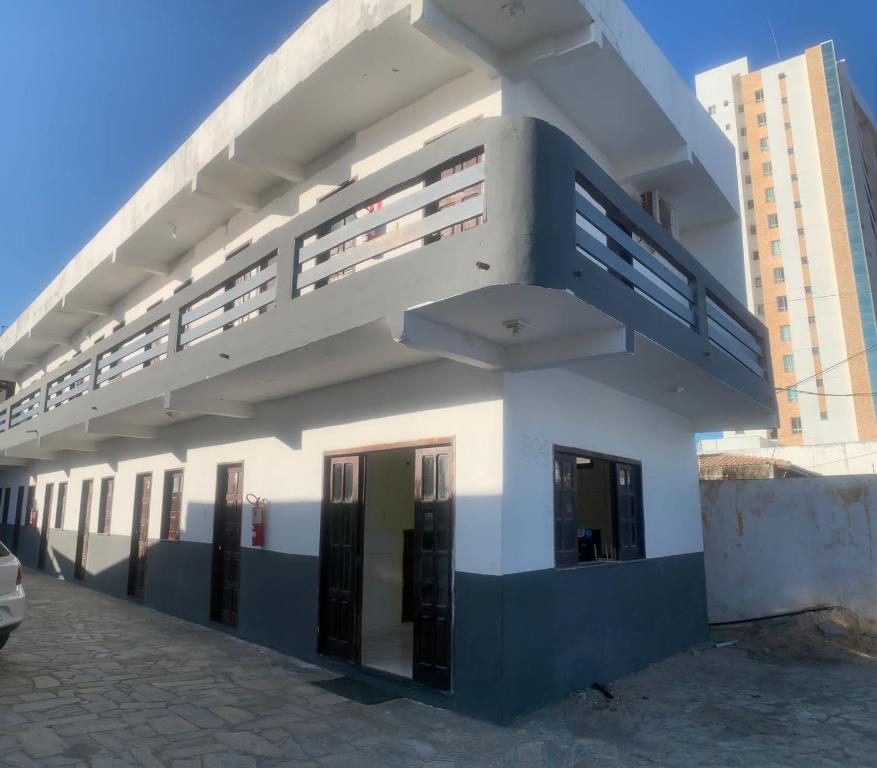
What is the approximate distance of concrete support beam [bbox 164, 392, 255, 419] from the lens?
8961mm

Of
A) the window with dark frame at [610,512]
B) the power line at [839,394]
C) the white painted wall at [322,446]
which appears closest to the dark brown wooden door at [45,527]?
the white painted wall at [322,446]

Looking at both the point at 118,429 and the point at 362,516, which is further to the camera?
the point at 118,429

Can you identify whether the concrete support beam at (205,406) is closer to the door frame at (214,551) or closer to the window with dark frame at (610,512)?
the door frame at (214,551)

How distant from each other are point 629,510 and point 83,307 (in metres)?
13.5

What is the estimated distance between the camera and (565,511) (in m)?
7.03

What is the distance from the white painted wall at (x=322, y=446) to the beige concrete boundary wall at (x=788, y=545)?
278 inches

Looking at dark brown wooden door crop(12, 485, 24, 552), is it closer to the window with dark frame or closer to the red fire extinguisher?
the red fire extinguisher

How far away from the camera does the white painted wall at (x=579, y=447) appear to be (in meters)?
6.22

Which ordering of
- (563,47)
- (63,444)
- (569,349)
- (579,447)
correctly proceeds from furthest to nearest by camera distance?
(63,444)
(579,447)
(563,47)
(569,349)

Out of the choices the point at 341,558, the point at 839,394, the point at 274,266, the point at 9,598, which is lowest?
the point at 9,598

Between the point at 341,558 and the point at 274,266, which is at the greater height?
the point at 274,266

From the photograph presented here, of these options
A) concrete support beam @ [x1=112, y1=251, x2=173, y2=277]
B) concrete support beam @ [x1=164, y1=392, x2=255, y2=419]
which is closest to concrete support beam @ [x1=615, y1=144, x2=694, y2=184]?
concrete support beam @ [x1=164, y1=392, x2=255, y2=419]

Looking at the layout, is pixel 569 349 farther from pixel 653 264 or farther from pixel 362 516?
pixel 362 516

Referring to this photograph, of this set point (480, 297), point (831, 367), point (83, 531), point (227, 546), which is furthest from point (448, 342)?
A: point (831, 367)
